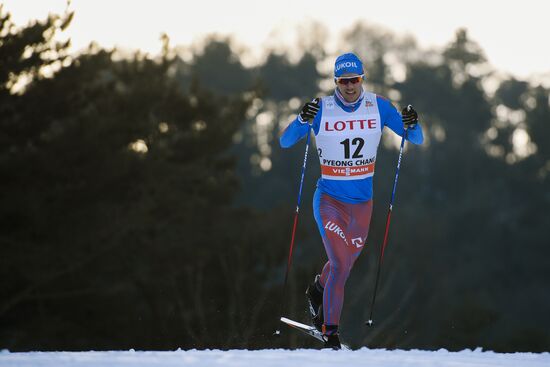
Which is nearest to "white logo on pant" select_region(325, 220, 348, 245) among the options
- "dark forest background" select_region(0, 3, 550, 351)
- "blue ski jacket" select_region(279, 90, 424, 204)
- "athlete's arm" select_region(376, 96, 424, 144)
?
"blue ski jacket" select_region(279, 90, 424, 204)

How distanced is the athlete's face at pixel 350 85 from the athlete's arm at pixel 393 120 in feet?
0.78

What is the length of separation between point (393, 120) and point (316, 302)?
1524mm

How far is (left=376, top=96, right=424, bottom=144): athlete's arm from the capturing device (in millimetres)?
8938

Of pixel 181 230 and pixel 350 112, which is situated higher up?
pixel 350 112

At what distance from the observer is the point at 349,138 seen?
881 centimetres

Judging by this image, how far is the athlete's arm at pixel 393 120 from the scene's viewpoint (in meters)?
8.94

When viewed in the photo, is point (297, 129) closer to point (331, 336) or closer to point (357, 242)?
point (357, 242)

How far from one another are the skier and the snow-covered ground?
3.07 ft

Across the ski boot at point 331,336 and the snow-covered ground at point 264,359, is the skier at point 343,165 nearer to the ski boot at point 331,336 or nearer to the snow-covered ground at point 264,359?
the ski boot at point 331,336

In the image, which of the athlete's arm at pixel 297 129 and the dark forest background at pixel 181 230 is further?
the dark forest background at pixel 181 230

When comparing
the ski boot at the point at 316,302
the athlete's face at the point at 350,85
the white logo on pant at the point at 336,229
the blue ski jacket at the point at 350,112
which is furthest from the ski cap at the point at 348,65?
the ski boot at the point at 316,302

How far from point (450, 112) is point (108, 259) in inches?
1498

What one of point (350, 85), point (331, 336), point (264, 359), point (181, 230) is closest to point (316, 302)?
point (331, 336)

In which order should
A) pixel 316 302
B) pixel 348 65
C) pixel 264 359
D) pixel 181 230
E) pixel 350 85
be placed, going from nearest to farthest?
pixel 264 359 → pixel 348 65 → pixel 350 85 → pixel 316 302 → pixel 181 230
